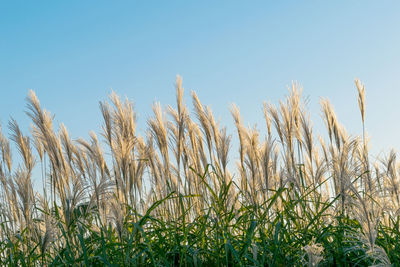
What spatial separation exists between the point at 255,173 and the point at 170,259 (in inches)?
42.7

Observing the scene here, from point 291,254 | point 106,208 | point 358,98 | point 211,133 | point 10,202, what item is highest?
point 358,98

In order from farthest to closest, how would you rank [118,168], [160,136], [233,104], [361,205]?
1. [233,104]
2. [160,136]
3. [118,168]
4. [361,205]

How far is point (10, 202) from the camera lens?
188 inches

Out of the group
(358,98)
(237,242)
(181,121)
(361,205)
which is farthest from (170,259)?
(358,98)

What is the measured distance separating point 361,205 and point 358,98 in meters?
2.33

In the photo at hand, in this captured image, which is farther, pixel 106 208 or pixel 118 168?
pixel 106 208

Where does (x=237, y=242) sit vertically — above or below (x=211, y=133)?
below

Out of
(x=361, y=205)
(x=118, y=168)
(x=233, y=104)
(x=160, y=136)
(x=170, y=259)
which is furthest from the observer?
(x=233, y=104)

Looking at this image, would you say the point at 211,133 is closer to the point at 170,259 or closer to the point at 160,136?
the point at 160,136

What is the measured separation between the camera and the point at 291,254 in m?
3.39

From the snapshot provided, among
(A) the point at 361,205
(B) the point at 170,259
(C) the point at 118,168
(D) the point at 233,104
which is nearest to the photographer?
(A) the point at 361,205

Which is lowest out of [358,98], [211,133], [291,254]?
[291,254]

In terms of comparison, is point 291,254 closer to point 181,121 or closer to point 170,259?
point 170,259

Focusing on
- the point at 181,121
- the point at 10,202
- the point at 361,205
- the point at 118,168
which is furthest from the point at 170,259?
the point at 10,202
